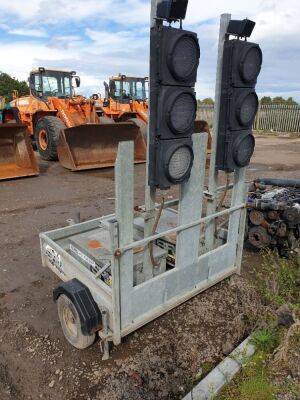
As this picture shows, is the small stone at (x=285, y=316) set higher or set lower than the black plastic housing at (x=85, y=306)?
lower

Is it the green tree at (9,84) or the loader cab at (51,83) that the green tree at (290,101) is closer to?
the loader cab at (51,83)

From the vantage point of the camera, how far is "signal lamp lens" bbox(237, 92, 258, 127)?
8.48 feet

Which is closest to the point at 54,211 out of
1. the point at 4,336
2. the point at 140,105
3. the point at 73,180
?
the point at 73,180

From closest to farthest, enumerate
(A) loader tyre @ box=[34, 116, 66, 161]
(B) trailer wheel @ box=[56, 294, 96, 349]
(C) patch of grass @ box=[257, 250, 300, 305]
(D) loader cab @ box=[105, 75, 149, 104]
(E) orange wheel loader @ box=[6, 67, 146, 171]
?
(B) trailer wheel @ box=[56, 294, 96, 349], (C) patch of grass @ box=[257, 250, 300, 305], (E) orange wheel loader @ box=[6, 67, 146, 171], (A) loader tyre @ box=[34, 116, 66, 161], (D) loader cab @ box=[105, 75, 149, 104]

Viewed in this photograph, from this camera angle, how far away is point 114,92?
41.0 ft

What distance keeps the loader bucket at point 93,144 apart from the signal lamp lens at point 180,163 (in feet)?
19.5

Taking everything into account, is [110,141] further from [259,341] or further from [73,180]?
[259,341]

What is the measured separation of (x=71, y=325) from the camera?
2.53 meters

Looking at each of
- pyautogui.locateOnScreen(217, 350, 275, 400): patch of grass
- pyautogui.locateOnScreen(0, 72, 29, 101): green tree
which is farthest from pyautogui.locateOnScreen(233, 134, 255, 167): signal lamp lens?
pyautogui.locateOnScreen(0, 72, 29, 101): green tree

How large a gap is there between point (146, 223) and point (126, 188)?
0.61 m

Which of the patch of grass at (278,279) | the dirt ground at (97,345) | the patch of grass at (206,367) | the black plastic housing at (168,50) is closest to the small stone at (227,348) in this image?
the dirt ground at (97,345)

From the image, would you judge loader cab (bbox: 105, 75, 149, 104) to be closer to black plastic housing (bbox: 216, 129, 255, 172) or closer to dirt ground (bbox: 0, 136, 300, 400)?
dirt ground (bbox: 0, 136, 300, 400)

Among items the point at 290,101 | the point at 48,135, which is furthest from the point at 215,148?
the point at 290,101

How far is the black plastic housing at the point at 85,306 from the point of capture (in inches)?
87.3
